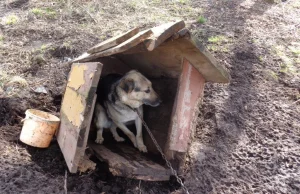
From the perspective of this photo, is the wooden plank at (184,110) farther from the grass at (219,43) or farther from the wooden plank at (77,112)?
the grass at (219,43)

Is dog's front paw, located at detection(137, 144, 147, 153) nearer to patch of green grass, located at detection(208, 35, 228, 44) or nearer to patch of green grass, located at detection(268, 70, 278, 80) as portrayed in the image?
patch of green grass, located at detection(268, 70, 278, 80)

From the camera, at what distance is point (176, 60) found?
3.90 meters

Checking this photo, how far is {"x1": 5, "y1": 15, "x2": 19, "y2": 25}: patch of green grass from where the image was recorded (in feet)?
21.9

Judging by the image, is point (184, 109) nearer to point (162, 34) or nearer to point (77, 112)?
point (162, 34)

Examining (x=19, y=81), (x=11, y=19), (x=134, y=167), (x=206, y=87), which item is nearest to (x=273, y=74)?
(x=206, y=87)

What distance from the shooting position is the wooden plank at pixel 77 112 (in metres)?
3.06

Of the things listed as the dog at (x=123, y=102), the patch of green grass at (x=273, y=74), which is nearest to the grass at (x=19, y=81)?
the dog at (x=123, y=102)

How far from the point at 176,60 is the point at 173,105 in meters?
0.60

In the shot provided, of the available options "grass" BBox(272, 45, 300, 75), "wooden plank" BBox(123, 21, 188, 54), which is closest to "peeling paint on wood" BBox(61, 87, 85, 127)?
"wooden plank" BBox(123, 21, 188, 54)

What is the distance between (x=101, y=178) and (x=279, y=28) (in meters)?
5.01

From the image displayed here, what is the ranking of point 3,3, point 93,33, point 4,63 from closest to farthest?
point 4,63, point 93,33, point 3,3

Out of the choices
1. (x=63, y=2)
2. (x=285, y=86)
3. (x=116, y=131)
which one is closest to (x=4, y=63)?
(x=116, y=131)

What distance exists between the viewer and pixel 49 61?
554 cm

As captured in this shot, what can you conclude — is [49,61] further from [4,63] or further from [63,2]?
[63,2]
